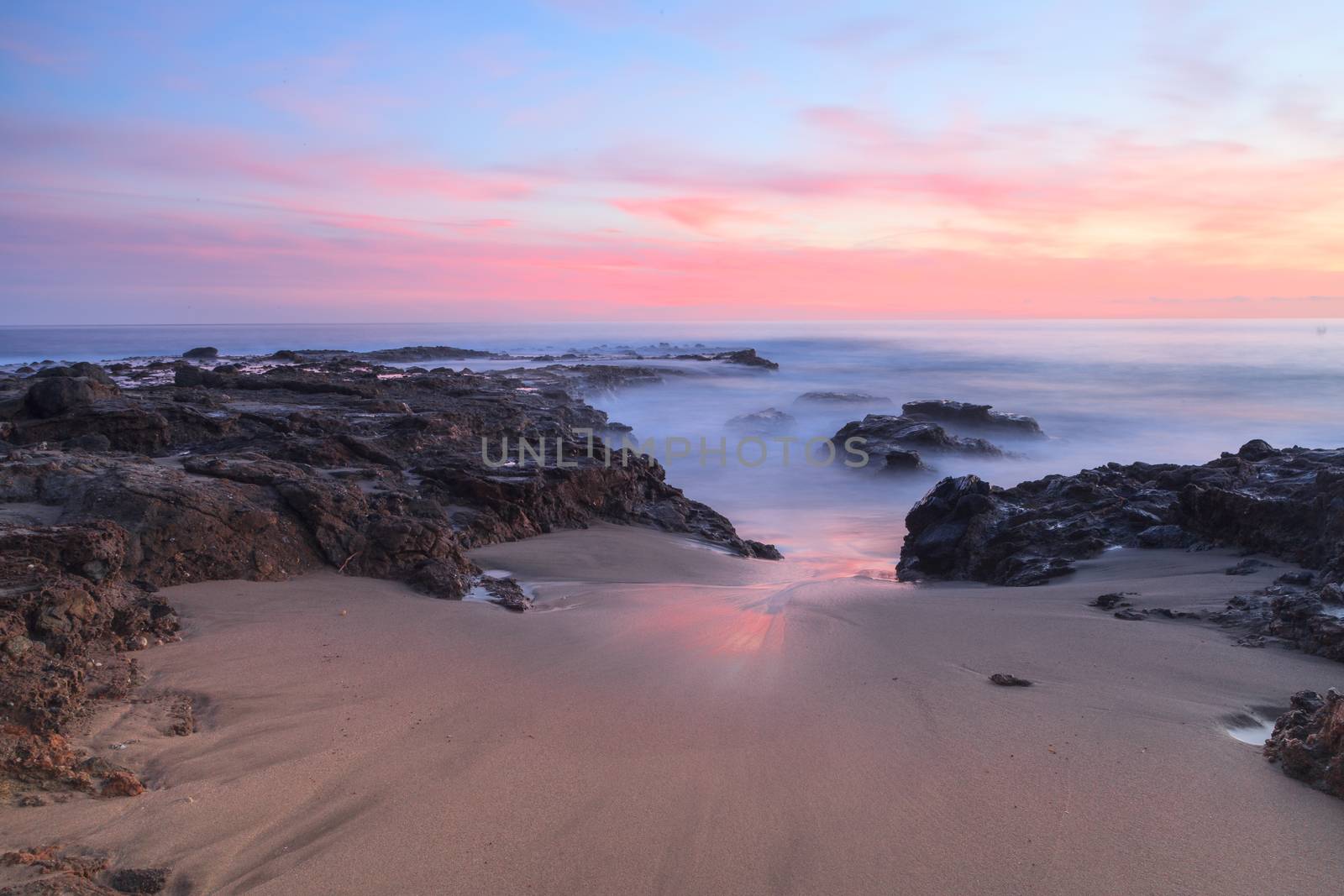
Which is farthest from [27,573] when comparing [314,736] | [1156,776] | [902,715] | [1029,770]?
[1156,776]

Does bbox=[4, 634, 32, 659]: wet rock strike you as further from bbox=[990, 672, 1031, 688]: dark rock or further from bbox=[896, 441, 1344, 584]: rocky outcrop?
bbox=[896, 441, 1344, 584]: rocky outcrop

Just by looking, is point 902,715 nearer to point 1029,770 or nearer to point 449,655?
point 1029,770

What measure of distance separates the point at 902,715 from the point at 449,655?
2.11 m

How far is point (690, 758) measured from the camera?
2.89 metres

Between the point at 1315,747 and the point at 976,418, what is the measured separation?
17302 millimetres

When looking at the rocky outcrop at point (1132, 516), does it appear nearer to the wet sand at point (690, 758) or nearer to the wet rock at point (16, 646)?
the wet sand at point (690, 758)

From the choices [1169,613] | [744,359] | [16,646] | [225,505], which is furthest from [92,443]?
[744,359]

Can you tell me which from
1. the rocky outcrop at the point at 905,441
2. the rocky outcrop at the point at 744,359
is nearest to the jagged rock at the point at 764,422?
the rocky outcrop at the point at 905,441

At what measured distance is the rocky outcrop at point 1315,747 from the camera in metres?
2.59

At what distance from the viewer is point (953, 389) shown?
32.6m

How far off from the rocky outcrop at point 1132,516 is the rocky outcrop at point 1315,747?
2260mm

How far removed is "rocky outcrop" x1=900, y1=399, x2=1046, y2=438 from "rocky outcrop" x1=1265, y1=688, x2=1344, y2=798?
16522mm

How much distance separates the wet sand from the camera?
2250 mm

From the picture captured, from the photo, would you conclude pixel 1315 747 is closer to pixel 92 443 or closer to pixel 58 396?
pixel 92 443
